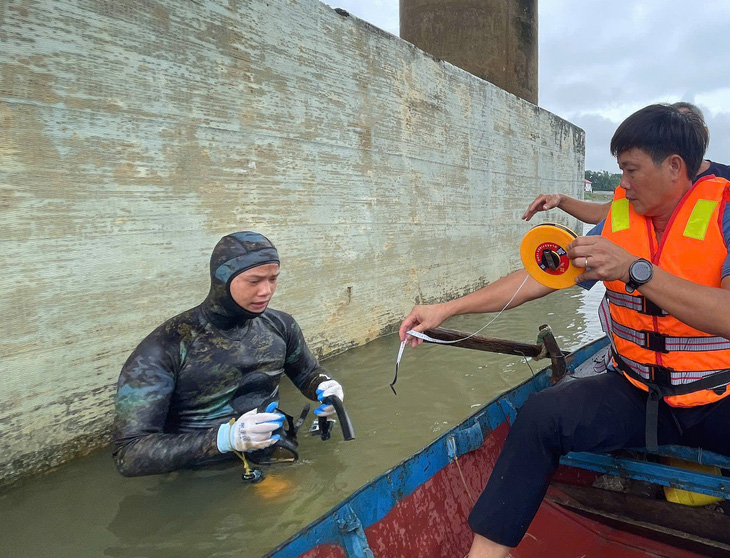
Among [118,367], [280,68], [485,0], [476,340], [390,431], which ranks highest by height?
[485,0]

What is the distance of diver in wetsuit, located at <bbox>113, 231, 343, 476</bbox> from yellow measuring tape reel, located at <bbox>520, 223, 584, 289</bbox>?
167 centimetres

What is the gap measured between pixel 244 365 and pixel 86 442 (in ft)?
5.64

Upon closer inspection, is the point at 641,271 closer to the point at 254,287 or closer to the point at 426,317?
the point at 426,317

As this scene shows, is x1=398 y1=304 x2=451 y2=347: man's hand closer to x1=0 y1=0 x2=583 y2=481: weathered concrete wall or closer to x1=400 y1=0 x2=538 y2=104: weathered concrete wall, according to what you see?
x1=0 y1=0 x2=583 y2=481: weathered concrete wall

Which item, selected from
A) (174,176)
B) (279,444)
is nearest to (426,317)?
(279,444)

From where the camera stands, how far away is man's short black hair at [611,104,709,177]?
2328mm

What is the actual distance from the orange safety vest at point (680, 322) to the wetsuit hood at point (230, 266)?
2.11 meters

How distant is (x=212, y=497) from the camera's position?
375 cm

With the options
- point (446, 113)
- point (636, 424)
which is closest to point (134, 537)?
point (636, 424)

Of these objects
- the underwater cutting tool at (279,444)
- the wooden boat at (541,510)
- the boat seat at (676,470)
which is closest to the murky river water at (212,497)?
the underwater cutting tool at (279,444)

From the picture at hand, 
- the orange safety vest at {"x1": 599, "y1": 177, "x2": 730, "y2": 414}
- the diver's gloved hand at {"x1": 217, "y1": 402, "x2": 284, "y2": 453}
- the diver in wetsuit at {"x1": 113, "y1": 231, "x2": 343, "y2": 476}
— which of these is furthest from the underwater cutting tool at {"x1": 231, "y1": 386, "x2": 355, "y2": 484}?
the orange safety vest at {"x1": 599, "y1": 177, "x2": 730, "y2": 414}

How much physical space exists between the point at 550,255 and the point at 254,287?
1.87 meters

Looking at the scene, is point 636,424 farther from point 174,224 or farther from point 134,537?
point 174,224

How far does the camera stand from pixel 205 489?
3822 millimetres
